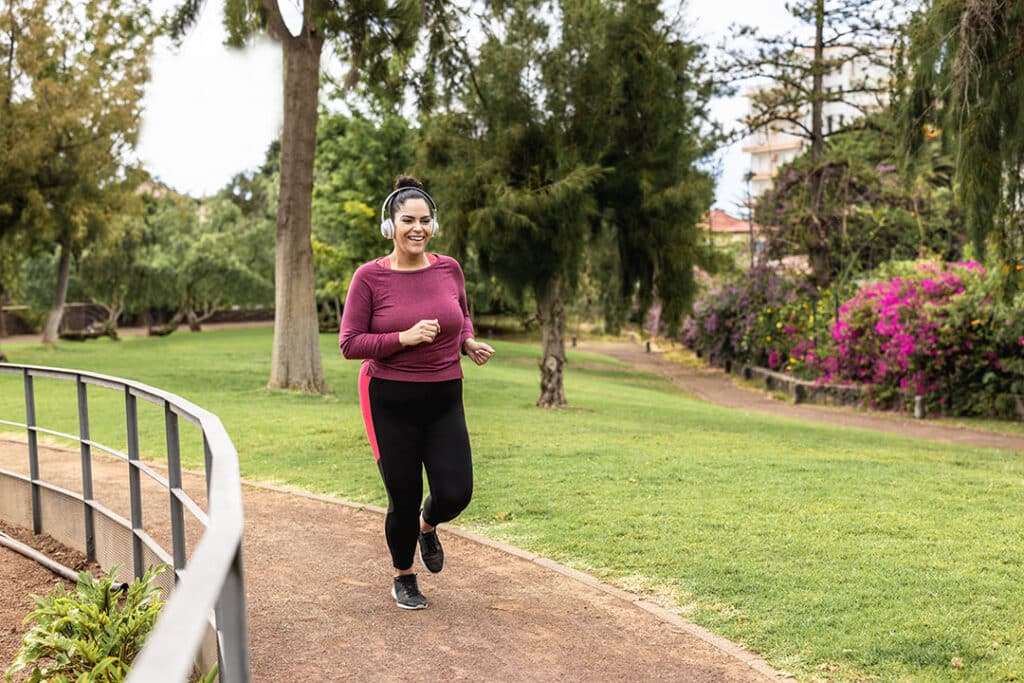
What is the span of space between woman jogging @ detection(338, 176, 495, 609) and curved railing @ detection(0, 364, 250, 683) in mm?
1008

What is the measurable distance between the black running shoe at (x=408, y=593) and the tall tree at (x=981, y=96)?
783cm

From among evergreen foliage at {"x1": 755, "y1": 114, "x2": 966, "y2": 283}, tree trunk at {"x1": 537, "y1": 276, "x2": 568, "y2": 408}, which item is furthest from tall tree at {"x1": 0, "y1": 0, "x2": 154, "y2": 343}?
evergreen foliage at {"x1": 755, "y1": 114, "x2": 966, "y2": 283}

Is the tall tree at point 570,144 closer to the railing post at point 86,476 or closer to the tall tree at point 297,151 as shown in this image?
the tall tree at point 297,151

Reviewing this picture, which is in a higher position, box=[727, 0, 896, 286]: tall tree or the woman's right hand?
box=[727, 0, 896, 286]: tall tree

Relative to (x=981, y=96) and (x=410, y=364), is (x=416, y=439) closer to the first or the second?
(x=410, y=364)

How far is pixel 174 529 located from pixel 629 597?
95.4 inches

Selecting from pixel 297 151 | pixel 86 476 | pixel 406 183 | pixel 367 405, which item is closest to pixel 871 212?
pixel 297 151

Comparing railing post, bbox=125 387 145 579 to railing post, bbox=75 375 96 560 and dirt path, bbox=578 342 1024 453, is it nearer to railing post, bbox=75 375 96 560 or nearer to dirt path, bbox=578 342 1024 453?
railing post, bbox=75 375 96 560

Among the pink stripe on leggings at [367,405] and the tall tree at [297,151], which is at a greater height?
the tall tree at [297,151]

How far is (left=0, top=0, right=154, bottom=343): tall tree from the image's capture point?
24.3 meters

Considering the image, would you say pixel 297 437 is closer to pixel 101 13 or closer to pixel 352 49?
pixel 352 49

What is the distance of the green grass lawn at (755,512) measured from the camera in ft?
16.1

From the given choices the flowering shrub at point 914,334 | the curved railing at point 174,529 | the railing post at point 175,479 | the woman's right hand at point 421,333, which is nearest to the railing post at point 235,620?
the curved railing at point 174,529

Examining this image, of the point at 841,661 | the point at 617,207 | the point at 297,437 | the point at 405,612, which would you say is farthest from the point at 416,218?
the point at 617,207
